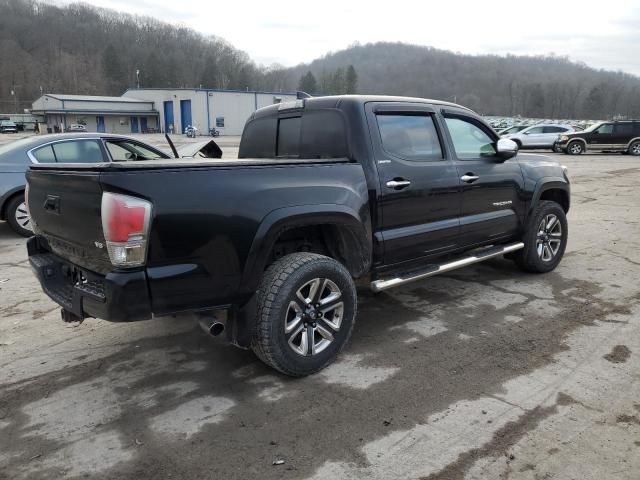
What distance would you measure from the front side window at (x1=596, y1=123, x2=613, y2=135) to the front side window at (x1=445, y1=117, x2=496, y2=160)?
25.2 meters

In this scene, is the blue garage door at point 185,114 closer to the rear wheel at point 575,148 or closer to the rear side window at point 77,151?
the rear wheel at point 575,148

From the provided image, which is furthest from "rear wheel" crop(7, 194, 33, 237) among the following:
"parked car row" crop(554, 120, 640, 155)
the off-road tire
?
"parked car row" crop(554, 120, 640, 155)

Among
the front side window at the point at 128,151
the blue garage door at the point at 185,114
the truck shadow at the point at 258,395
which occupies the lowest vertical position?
the truck shadow at the point at 258,395

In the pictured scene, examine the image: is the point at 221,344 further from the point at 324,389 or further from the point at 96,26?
the point at 96,26

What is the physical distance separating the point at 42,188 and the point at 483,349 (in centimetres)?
343

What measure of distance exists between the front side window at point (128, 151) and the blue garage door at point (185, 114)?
230ft

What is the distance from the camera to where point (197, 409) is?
127 inches

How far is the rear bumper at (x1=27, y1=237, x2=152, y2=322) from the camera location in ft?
9.46

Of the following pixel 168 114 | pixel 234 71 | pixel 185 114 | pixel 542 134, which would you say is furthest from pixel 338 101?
pixel 234 71

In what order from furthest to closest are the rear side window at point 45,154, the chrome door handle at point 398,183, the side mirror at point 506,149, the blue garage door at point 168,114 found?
the blue garage door at point 168,114 → the rear side window at point 45,154 → the side mirror at point 506,149 → the chrome door handle at point 398,183

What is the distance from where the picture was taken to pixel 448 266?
4676 mm

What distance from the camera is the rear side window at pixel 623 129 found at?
26.2 meters

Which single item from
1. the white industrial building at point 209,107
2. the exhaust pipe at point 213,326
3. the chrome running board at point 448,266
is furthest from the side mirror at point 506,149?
the white industrial building at point 209,107

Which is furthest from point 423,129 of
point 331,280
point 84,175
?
point 84,175
